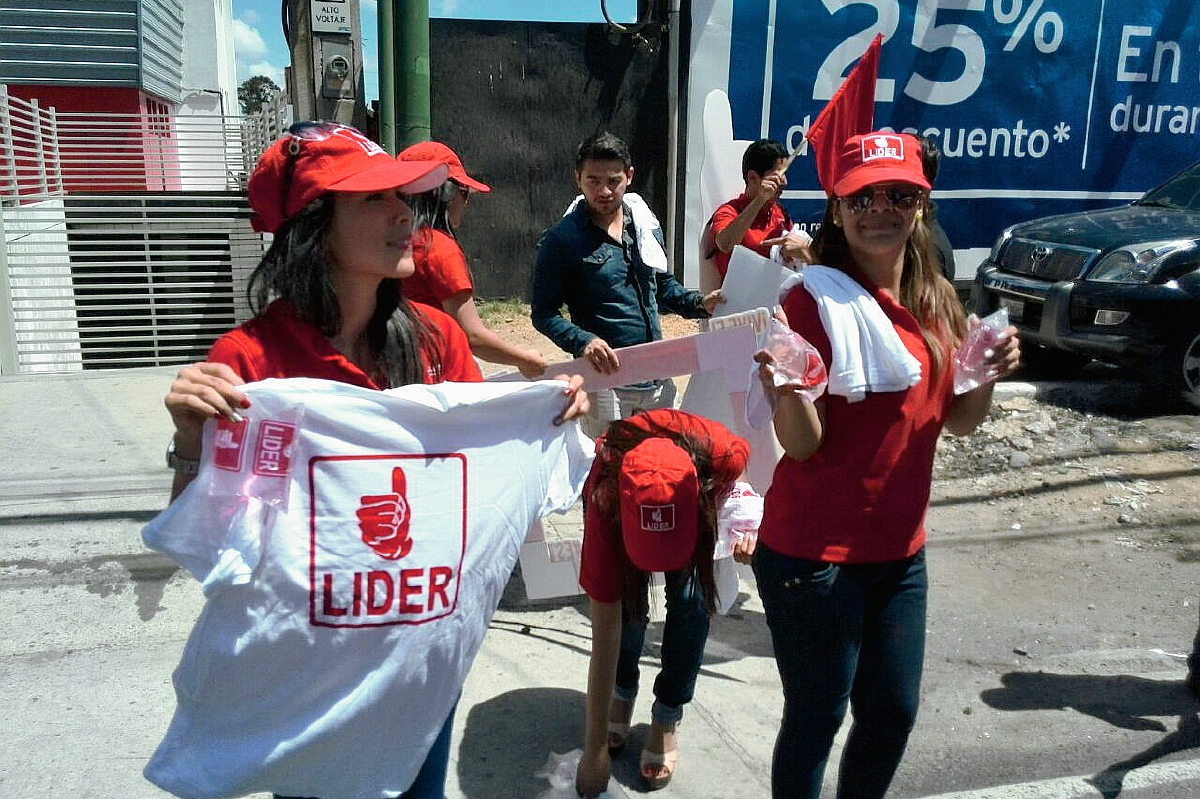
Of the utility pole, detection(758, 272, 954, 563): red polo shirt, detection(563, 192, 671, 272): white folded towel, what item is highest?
the utility pole

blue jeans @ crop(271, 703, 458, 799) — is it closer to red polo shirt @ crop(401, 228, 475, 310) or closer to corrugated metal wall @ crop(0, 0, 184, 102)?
red polo shirt @ crop(401, 228, 475, 310)

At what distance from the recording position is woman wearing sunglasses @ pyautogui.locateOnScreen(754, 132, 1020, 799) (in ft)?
7.59

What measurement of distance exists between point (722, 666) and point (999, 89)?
8.95 m

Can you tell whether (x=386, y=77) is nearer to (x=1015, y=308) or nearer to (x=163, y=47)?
(x=1015, y=308)

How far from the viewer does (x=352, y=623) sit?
6.11 feet

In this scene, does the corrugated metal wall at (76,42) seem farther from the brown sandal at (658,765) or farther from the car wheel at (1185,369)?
the brown sandal at (658,765)

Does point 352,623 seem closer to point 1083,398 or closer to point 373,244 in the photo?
point 373,244

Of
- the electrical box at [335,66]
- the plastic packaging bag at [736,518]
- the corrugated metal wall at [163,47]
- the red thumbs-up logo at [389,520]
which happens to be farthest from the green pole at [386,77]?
the corrugated metal wall at [163,47]

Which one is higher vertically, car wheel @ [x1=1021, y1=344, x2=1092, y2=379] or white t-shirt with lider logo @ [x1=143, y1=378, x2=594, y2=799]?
white t-shirt with lider logo @ [x1=143, y1=378, x2=594, y2=799]

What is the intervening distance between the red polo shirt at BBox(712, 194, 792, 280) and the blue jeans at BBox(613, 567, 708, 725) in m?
2.24

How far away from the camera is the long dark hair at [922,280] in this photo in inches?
97.4

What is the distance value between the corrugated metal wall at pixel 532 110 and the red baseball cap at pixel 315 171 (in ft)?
29.5

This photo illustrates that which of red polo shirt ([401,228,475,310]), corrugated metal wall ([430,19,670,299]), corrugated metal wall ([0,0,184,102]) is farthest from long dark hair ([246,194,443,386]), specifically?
corrugated metal wall ([0,0,184,102])

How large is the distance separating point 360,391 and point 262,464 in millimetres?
217
